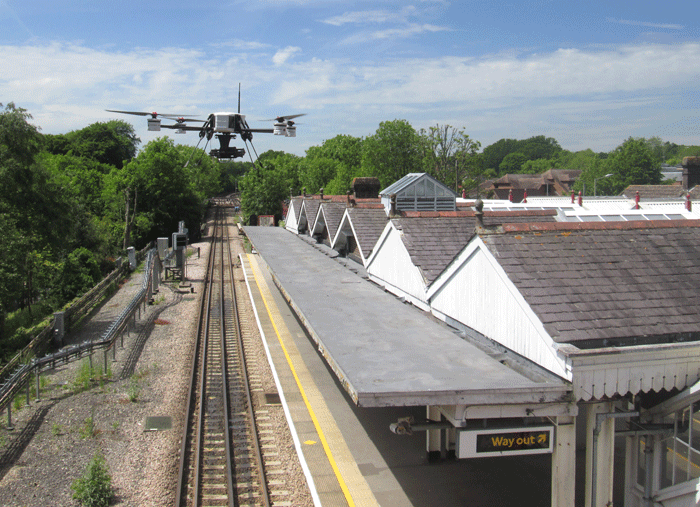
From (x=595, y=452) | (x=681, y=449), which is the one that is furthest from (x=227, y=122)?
(x=681, y=449)

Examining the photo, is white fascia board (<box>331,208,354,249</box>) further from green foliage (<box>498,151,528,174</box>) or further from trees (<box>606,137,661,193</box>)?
green foliage (<box>498,151,528,174</box>)

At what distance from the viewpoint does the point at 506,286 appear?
825 centimetres

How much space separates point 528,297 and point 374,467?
14.4 feet

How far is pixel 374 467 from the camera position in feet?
32.5

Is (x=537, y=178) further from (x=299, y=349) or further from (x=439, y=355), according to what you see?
(x=439, y=355)

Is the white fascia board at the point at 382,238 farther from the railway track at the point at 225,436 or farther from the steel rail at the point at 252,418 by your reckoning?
the steel rail at the point at 252,418

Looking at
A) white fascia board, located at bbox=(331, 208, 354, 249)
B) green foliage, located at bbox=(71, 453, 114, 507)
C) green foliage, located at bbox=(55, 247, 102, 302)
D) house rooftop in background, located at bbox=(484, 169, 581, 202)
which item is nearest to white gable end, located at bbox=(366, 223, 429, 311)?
white fascia board, located at bbox=(331, 208, 354, 249)

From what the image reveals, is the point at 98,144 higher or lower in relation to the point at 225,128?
higher

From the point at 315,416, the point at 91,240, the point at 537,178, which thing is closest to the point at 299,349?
the point at 315,416

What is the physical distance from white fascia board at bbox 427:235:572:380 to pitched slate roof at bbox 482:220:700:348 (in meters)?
0.08

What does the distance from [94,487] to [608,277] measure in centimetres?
888

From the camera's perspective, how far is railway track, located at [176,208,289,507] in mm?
9602

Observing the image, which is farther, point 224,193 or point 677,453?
point 224,193

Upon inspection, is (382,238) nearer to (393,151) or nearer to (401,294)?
(401,294)
